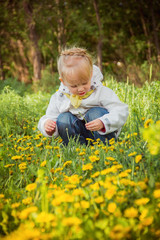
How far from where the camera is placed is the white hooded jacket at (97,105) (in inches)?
99.2

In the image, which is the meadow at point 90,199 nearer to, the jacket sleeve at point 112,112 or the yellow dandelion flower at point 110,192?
the yellow dandelion flower at point 110,192

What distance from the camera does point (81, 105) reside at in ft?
9.02

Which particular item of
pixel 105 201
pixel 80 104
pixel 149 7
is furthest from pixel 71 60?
pixel 149 7

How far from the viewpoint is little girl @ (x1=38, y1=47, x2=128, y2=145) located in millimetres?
2492

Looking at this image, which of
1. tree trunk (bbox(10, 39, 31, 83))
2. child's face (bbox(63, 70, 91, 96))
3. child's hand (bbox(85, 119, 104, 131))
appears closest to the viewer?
child's hand (bbox(85, 119, 104, 131))

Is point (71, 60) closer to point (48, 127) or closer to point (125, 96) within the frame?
point (48, 127)

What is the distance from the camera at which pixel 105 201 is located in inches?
53.2

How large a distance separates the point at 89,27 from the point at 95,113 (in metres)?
7.44

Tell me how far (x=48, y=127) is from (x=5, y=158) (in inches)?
20.8

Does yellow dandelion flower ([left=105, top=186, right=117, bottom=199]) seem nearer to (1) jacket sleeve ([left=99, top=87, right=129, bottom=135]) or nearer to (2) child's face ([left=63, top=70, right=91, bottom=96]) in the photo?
(1) jacket sleeve ([left=99, top=87, right=129, bottom=135])

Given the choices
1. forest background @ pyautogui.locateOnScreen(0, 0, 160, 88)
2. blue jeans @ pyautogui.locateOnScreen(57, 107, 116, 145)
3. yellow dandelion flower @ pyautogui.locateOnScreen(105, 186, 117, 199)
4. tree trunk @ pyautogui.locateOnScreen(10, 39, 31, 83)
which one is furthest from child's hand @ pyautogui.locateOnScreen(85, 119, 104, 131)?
tree trunk @ pyautogui.locateOnScreen(10, 39, 31, 83)

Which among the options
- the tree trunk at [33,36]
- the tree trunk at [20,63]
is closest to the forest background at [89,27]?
the tree trunk at [33,36]

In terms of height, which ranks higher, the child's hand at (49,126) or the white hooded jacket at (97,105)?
the white hooded jacket at (97,105)

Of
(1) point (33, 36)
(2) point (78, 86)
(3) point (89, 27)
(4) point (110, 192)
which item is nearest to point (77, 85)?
(2) point (78, 86)
